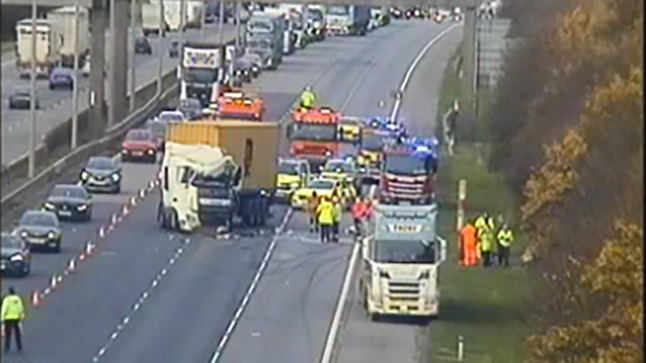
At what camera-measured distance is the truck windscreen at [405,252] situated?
25.5m

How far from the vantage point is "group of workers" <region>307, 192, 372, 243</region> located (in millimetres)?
27672

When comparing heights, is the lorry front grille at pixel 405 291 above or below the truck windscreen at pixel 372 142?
below

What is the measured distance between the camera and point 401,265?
2548cm

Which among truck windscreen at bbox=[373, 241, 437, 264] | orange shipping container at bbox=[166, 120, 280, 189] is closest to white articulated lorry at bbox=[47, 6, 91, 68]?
orange shipping container at bbox=[166, 120, 280, 189]

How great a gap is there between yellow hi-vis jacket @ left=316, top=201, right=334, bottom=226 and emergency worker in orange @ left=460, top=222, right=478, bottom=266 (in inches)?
84.0

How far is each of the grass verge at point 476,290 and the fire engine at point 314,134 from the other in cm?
198

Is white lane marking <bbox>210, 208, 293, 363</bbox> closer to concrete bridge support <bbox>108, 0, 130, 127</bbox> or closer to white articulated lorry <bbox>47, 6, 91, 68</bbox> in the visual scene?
concrete bridge support <bbox>108, 0, 130, 127</bbox>

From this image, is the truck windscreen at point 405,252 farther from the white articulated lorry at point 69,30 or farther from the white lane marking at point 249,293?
the white articulated lorry at point 69,30

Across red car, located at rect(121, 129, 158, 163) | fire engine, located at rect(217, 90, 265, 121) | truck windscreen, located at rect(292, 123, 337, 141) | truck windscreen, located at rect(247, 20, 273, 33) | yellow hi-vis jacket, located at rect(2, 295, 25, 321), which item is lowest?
truck windscreen, located at rect(292, 123, 337, 141)

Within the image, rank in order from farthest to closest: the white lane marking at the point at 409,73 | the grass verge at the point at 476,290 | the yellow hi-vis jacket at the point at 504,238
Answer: the white lane marking at the point at 409,73, the yellow hi-vis jacket at the point at 504,238, the grass verge at the point at 476,290

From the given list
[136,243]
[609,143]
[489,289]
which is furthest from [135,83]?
[609,143]

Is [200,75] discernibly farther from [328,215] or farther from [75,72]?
[75,72]

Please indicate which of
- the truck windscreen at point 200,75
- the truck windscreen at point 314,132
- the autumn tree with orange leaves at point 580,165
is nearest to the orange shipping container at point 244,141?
the truck windscreen at point 200,75

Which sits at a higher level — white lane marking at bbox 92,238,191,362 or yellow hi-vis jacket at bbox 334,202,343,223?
yellow hi-vis jacket at bbox 334,202,343,223
